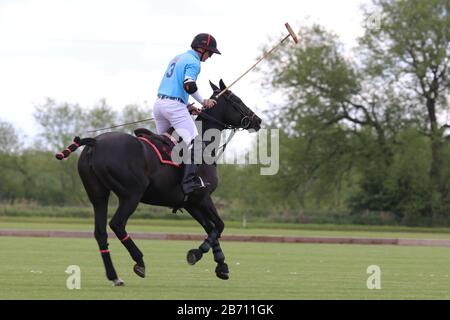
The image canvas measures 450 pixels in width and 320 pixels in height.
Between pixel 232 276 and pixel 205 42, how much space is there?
10.0 ft

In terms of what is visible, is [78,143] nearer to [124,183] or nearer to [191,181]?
[124,183]

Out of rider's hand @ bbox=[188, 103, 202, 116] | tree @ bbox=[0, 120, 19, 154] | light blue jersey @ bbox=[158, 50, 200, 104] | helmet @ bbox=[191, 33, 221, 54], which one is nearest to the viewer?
light blue jersey @ bbox=[158, 50, 200, 104]

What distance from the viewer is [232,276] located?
1262cm

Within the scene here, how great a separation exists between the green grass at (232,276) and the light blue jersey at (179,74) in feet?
7.54

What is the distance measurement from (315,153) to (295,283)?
1580 inches

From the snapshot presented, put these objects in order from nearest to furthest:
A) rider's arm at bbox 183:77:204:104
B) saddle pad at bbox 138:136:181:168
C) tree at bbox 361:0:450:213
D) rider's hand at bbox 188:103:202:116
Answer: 1. saddle pad at bbox 138:136:181:168
2. rider's arm at bbox 183:77:204:104
3. rider's hand at bbox 188:103:202:116
4. tree at bbox 361:0:450:213

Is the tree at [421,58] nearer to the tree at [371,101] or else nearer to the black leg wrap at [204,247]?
the tree at [371,101]

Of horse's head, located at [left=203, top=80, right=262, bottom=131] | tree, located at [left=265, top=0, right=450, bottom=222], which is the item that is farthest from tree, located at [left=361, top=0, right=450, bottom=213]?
horse's head, located at [left=203, top=80, right=262, bottom=131]

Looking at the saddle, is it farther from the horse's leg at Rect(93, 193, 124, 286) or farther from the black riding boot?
the horse's leg at Rect(93, 193, 124, 286)

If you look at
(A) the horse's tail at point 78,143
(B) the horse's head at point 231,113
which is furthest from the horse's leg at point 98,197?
(B) the horse's head at point 231,113

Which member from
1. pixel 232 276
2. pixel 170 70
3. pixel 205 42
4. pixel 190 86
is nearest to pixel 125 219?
pixel 190 86

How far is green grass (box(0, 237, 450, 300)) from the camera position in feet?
33.0

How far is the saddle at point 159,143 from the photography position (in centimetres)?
1144

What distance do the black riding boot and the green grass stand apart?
1108mm
